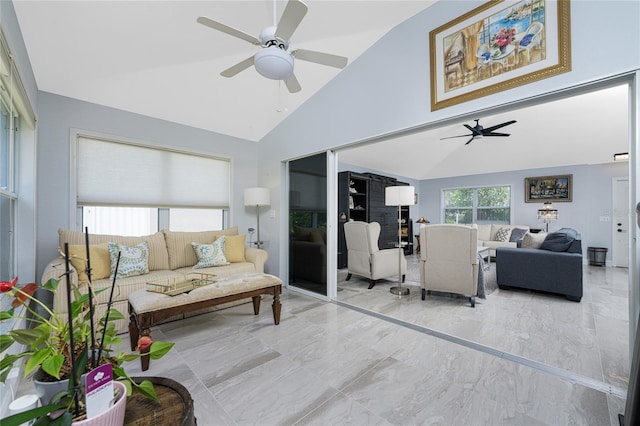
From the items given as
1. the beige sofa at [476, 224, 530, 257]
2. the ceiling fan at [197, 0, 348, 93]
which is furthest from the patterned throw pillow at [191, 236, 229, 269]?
the beige sofa at [476, 224, 530, 257]

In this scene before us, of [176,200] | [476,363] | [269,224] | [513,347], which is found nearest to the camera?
[476,363]

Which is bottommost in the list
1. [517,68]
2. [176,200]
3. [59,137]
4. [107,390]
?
[107,390]

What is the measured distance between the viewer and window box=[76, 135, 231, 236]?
3.24m

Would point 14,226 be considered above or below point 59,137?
below

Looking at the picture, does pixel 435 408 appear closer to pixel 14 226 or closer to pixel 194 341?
pixel 194 341

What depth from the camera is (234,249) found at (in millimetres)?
3719

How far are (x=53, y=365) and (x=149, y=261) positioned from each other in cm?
296

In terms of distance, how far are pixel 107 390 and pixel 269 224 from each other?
148 inches

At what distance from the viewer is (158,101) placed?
133 inches

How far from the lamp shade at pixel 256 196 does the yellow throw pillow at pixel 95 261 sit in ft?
5.97

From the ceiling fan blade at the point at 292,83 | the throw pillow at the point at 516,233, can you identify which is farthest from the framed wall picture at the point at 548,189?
the ceiling fan blade at the point at 292,83

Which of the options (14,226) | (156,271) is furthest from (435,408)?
(14,226)

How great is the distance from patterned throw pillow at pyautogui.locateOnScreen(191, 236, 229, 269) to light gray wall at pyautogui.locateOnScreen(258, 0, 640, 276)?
39.1 inches

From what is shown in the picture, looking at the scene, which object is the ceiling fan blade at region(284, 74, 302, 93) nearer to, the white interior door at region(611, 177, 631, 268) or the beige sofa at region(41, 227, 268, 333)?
the beige sofa at region(41, 227, 268, 333)
